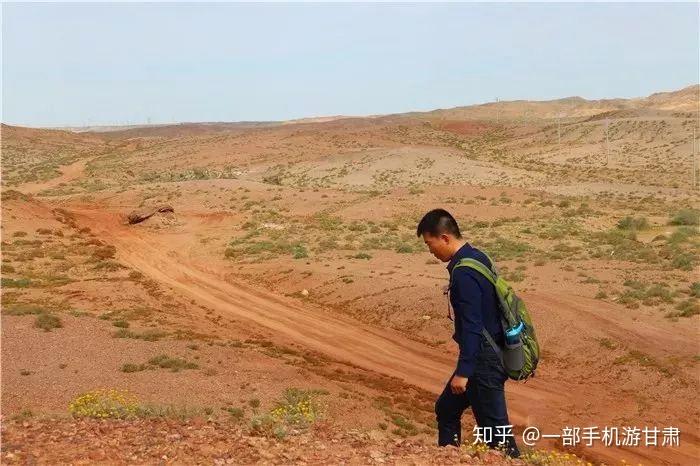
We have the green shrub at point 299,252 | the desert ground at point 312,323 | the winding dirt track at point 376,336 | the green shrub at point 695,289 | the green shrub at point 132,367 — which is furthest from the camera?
the green shrub at point 299,252

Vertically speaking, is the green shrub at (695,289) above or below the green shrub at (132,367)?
above

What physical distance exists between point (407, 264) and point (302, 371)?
30.9ft

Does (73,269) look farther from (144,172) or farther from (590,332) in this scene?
(144,172)

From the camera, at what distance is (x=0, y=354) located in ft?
36.0

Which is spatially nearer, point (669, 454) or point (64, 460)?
point (64, 460)

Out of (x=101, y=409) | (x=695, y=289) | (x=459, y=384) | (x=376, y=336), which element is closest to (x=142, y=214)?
(x=376, y=336)

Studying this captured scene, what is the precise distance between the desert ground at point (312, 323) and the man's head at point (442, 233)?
1.69 metres

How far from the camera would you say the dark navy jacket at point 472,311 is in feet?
14.8

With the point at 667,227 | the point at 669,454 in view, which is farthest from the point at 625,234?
the point at 669,454

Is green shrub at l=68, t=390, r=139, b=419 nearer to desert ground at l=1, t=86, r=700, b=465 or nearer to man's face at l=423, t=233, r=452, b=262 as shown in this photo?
desert ground at l=1, t=86, r=700, b=465

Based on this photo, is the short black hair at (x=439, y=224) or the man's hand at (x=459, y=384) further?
the short black hair at (x=439, y=224)

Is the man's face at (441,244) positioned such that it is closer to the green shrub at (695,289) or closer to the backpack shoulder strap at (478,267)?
the backpack shoulder strap at (478,267)

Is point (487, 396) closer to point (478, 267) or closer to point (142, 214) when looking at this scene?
point (478, 267)

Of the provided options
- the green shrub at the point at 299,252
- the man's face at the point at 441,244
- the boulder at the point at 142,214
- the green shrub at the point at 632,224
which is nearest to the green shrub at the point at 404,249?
the green shrub at the point at 299,252
